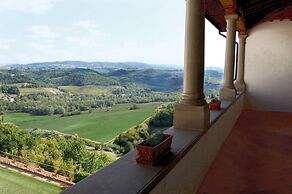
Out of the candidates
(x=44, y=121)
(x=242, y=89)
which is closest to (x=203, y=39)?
(x=242, y=89)

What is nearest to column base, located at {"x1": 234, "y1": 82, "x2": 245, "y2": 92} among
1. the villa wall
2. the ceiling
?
the villa wall

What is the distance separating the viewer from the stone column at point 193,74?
3.45 m

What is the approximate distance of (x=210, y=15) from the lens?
307 inches

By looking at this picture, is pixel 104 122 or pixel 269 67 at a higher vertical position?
pixel 269 67

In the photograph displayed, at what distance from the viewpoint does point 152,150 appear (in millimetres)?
2119

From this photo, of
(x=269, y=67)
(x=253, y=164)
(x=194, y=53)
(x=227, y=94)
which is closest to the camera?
(x=194, y=53)

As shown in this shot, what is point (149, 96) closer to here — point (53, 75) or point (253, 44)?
point (53, 75)

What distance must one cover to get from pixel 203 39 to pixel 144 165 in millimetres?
2109

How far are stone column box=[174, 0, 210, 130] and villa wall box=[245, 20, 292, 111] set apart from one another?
7.40 meters

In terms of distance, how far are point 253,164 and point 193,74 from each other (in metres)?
1.94

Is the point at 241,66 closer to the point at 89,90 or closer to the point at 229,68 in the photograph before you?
the point at 229,68

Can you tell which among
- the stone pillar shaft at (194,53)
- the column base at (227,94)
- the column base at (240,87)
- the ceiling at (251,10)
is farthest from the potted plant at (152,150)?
the column base at (240,87)

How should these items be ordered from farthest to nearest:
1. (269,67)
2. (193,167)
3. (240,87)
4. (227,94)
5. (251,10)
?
(269,67) → (240,87) → (251,10) → (227,94) → (193,167)

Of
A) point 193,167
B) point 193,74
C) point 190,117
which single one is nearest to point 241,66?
point 193,74
